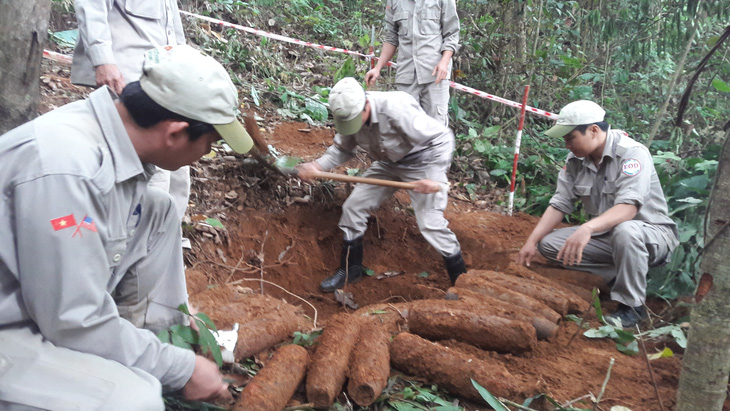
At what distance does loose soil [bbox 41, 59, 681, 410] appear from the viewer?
9.62ft

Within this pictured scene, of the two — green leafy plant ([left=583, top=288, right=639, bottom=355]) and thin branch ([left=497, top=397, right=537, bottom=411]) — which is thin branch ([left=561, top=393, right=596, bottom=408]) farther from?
green leafy plant ([left=583, top=288, right=639, bottom=355])

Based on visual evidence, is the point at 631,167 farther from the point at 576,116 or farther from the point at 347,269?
the point at 347,269

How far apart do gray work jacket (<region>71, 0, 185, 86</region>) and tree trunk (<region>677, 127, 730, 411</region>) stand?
312 centimetres

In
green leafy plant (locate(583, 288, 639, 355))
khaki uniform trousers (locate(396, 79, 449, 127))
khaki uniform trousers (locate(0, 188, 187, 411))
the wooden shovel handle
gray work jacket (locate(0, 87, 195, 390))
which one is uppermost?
gray work jacket (locate(0, 87, 195, 390))

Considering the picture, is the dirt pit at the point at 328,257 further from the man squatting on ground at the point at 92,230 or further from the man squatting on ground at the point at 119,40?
the man squatting on ground at the point at 92,230

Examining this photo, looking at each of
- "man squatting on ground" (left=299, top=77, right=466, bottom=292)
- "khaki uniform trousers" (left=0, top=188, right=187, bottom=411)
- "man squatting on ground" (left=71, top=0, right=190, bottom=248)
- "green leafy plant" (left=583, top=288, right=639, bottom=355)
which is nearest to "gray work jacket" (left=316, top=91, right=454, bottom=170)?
"man squatting on ground" (left=299, top=77, right=466, bottom=292)

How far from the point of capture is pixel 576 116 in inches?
154

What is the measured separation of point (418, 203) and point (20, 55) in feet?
9.78

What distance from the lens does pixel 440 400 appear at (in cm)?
259

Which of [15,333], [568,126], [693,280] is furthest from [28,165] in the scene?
[693,280]

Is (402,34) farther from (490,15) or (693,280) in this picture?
(693,280)

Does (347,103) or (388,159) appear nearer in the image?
(347,103)

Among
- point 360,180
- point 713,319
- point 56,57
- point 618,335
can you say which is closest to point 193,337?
point 713,319

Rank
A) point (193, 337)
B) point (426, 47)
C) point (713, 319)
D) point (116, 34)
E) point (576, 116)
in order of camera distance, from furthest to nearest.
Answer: point (426, 47)
point (576, 116)
point (116, 34)
point (193, 337)
point (713, 319)
